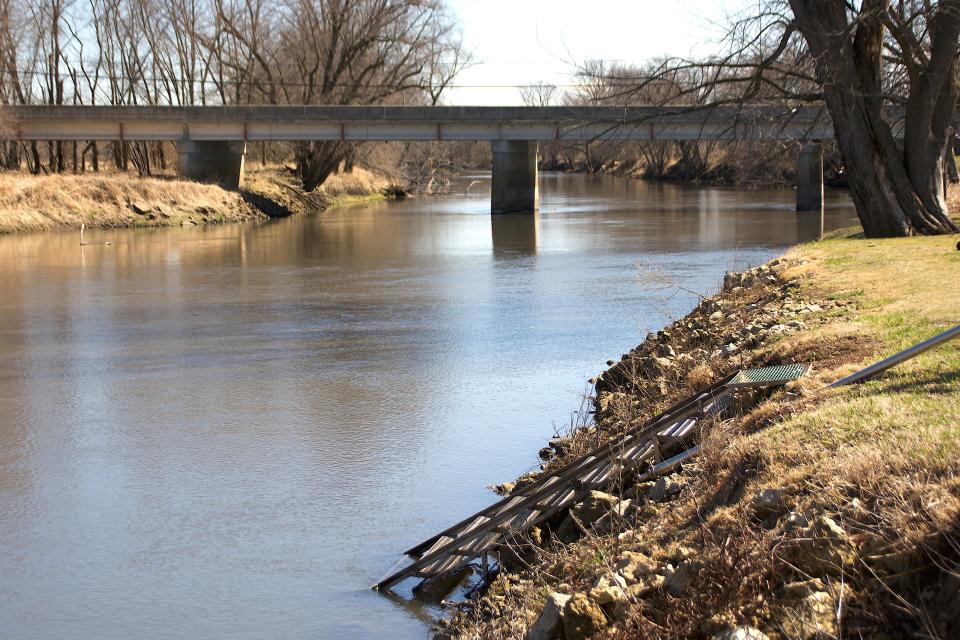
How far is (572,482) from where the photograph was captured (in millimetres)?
8516

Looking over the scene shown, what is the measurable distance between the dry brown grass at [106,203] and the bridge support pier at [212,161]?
6.73 feet

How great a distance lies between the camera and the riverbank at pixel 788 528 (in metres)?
4.96

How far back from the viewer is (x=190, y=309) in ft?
73.9

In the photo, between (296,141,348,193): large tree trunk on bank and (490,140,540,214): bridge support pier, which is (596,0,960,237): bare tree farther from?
(296,141,348,193): large tree trunk on bank

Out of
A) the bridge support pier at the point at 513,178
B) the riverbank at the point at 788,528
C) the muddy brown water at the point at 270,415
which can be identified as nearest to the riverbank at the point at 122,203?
the bridge support pier at the point at 513,178

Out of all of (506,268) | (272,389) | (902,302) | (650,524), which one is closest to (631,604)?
(650,524)

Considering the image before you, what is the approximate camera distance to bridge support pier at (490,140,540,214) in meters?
53.2

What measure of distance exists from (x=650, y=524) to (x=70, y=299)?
19.5m

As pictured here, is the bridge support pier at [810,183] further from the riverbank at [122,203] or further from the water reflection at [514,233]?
the riverbank at [122,203]

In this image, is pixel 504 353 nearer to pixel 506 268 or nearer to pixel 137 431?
pixel 137 431

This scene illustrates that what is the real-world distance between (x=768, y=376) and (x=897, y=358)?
58.3 inches

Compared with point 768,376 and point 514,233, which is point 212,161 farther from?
point 768,376

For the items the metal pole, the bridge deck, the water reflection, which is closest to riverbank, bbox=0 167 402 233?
the bridge deck

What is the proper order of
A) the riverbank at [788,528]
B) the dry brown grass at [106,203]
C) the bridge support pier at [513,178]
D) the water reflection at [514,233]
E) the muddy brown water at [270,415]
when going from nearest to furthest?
the riverbank at [788,528], the muddy brown water at [270,415], the water reflection at [514,233], the dry brown grass at [106,203], the bridge support pier at [513,178]
